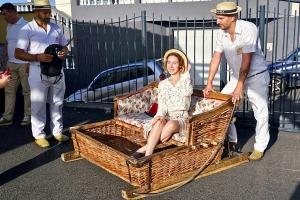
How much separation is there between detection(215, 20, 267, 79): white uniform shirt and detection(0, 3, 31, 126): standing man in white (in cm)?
339

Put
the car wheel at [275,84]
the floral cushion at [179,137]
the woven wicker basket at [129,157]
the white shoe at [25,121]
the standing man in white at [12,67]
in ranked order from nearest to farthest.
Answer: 1. the woven wicker basket at [129,157]
2. the floral cushion at [179,137]
3. the car wheel at [275,84]
4. the standing man in white at [12,67]
5. the white shoe at [25,121]

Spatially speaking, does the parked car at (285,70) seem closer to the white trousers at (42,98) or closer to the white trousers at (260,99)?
the white trousers at (260,99)

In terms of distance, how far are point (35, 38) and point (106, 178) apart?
2.17 metres

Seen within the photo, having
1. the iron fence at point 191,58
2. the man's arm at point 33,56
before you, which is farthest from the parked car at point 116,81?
the man's arm at point 33,56

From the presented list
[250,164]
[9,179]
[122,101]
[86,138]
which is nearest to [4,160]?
[9,179]

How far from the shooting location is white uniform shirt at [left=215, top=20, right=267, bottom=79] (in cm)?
446

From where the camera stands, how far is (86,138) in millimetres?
4523

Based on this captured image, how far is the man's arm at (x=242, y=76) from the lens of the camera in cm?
446

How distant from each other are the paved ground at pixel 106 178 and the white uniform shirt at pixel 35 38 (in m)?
1.37

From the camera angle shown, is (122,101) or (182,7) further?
(182,7)

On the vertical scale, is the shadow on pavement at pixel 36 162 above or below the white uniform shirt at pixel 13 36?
below

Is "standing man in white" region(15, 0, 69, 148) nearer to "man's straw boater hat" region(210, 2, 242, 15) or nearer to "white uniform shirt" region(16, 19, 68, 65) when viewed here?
"white uniform shirt" region(16, 19, 68, 65)

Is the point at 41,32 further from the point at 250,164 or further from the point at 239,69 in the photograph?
the point at 250,164

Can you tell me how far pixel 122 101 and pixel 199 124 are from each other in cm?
138
